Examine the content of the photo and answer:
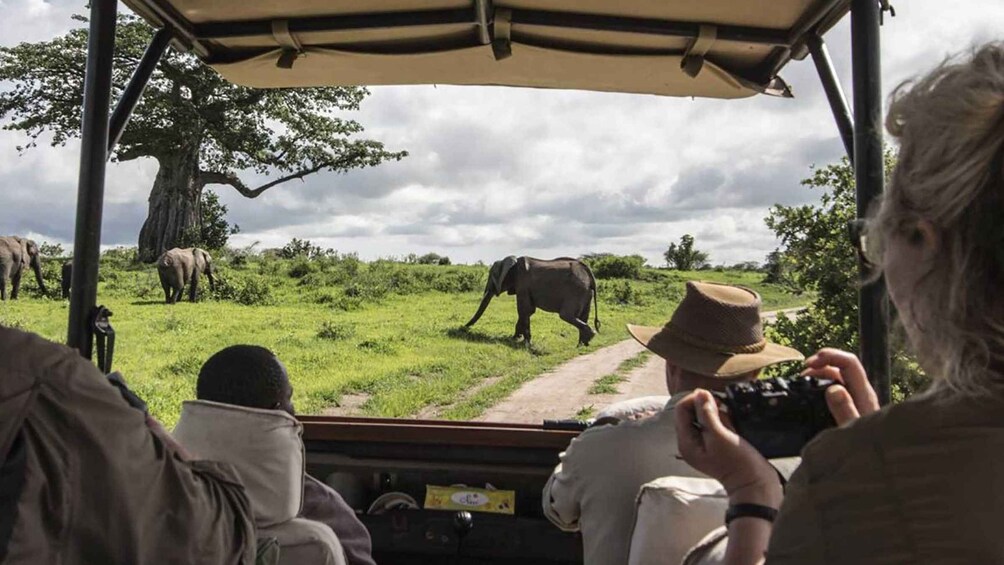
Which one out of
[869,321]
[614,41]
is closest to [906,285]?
[869,321]

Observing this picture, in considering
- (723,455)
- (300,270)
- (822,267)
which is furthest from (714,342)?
(300,270)

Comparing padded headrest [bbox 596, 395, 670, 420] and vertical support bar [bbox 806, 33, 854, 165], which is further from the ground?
vertical support bar [bbox 806, 33, 854, 165]

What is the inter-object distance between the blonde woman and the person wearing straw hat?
64cm

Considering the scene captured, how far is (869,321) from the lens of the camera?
63.7 inches

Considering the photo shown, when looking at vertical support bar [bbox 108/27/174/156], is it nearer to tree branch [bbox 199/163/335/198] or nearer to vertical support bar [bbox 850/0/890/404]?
vertical support bar [bbox 850/0/890/404]

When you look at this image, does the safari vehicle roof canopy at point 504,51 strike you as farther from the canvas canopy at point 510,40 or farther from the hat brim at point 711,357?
the hat brim at point 711,357

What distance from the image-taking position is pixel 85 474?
83 cm

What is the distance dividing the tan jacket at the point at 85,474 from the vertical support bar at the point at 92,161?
100 centimetres

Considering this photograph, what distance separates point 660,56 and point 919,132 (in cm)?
158

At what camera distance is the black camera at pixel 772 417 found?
0.91 meters

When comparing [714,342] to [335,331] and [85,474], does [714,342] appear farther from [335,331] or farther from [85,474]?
[335,331]

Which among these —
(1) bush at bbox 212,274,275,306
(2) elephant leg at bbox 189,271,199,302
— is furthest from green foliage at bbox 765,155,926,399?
(2) elephant leg at bbox 189,271,199,302

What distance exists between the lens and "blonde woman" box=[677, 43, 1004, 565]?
60 cm

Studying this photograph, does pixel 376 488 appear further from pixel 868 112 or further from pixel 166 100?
pixel 166 100
